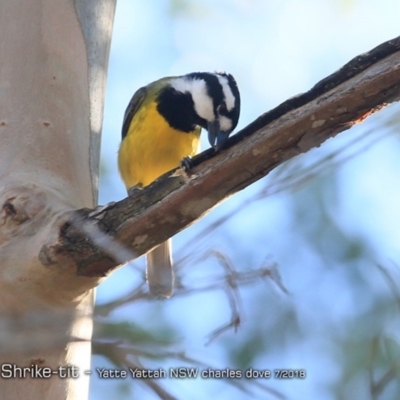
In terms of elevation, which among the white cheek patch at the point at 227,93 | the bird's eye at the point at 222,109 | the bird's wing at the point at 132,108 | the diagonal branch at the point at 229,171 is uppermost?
the bird's wing at the point at 132,108

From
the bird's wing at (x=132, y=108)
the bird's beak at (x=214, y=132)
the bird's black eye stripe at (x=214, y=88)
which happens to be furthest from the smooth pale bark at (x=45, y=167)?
the bird's wing at (x=132, y=108)

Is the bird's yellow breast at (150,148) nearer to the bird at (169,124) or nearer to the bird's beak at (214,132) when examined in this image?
the bird at (169,124)

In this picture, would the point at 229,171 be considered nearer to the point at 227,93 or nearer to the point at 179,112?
the point at 227,93

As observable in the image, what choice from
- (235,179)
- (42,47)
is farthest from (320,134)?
(42,47)

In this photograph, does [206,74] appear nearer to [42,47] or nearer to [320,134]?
[42,47]

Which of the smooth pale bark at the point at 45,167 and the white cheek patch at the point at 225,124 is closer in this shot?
the smooth pale bark at the point at 45,167

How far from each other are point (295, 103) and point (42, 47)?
0.74 m

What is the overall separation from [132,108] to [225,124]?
23.5 inches

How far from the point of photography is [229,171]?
5.22ft

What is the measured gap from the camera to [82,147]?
1.93 metres

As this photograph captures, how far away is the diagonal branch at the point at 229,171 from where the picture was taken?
1.53m

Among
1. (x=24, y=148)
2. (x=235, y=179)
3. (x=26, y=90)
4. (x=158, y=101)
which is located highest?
(x=158, y=101)

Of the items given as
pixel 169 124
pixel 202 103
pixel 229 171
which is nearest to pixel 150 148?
pixel 169 124

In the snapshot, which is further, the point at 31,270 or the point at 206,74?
the point at 206,74
